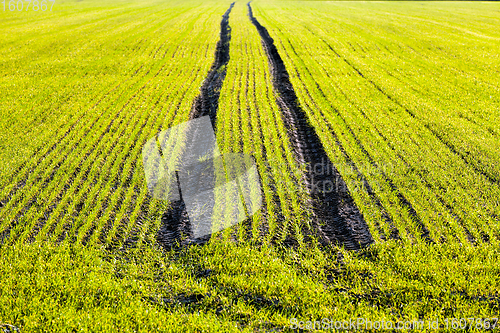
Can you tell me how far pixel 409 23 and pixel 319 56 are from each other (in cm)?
2205

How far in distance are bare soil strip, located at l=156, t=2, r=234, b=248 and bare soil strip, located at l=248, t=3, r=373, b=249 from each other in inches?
128

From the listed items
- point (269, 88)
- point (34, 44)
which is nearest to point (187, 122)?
point (269, 88)

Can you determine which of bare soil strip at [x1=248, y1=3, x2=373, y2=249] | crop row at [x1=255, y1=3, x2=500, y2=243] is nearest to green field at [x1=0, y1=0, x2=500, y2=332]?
crop row at [x1=255, y1=3, x2=500, y2=243]

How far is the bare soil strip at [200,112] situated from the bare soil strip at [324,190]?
3254 millimetres

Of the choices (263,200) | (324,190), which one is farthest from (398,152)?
(263,200)

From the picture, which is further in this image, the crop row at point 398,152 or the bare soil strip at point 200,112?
the crop row at point 398,152

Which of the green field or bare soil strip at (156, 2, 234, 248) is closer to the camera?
the green field

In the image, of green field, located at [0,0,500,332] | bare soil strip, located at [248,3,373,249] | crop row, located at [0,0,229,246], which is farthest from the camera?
crop row, located at [0,0,229,246]

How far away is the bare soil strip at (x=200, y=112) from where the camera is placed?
7.76 m

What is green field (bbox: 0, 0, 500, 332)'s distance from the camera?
5.74 m

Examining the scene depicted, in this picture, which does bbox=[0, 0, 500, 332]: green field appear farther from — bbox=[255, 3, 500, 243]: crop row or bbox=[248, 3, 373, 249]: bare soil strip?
bbox=[248, 3, 373, 249]: bare soil strip

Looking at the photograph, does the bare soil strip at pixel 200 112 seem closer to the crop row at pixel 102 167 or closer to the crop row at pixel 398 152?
the crop row at pixel 102 167

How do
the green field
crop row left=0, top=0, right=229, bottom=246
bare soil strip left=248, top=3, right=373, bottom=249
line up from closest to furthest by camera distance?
the green field
bare soil strip left=248, top=3, right=373, bottom=249
crop row left=0, top=0, right=229, bottom=246

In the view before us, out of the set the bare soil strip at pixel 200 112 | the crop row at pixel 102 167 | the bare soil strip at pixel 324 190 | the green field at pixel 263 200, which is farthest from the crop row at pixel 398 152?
the crop row at pixel 102 167
